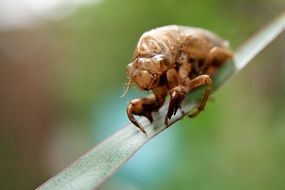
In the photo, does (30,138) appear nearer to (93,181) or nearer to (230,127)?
(230,127)

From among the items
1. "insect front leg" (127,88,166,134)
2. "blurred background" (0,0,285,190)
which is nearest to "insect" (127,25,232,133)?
"insect front leg" (127,88,166,134)

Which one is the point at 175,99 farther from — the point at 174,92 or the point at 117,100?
the point at 117,100

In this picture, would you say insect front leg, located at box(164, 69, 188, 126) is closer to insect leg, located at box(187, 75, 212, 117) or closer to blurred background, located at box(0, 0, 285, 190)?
insect leg, located at box(187, 75, 212, 117)

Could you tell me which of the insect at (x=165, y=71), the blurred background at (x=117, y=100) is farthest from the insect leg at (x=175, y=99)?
the blurred background at (x=117, y=100)

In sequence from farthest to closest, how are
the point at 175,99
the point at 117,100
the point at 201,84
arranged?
the point at 117,100 < the point at 201,84 < the point at 175,99

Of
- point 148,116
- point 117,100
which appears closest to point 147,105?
point 148,116

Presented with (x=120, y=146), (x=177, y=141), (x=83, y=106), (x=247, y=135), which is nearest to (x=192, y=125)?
(x=177, y=141)
